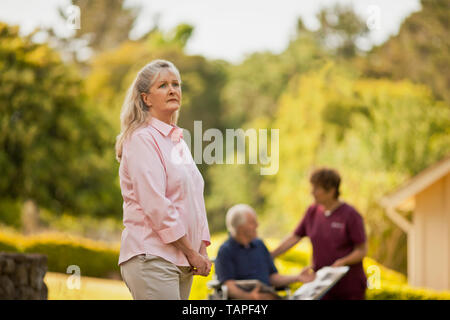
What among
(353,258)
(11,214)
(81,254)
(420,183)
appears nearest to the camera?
(353,258)

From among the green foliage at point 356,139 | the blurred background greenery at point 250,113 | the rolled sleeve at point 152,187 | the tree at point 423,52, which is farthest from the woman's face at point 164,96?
the tree at point 423,52

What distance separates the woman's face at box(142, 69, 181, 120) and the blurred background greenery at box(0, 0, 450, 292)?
15.3 meters

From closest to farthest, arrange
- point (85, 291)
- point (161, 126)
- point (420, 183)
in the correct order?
1. point (161, 126)
2. point (420, 183)
3. point (85, 291)

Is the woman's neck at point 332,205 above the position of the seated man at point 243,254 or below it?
above

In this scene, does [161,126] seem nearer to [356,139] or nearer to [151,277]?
[151,277]

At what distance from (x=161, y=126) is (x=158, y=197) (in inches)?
10.4

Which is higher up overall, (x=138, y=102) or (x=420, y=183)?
(x=420, y=183)

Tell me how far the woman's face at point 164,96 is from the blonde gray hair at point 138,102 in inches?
0.6

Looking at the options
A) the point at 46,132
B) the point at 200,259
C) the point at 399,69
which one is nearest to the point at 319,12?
the point at 399,69

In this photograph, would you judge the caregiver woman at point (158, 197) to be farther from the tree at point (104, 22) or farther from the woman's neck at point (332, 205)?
the tree at point (104, 22)

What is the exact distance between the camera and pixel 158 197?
2164mm

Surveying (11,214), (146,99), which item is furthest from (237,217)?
(11,214)

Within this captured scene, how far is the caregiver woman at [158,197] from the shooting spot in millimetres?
2170
